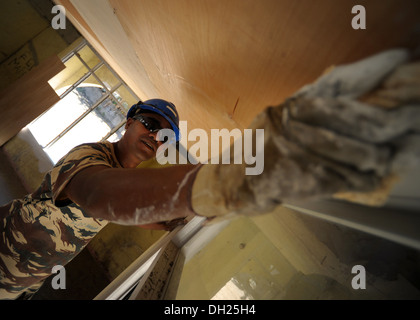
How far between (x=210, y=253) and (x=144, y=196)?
935 mm

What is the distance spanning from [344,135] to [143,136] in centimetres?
→ 153

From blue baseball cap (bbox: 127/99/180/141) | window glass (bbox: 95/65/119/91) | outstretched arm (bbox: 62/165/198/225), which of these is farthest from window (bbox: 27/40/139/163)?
outstretched arm (bbox: 62/165/198/225)

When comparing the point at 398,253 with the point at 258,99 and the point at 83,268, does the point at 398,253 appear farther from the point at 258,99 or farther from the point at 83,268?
the point at 83,268

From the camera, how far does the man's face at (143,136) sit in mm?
1599

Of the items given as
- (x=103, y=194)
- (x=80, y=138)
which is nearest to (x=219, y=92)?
(x=103, y=194)

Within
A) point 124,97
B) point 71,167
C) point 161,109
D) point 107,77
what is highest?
point 107,77

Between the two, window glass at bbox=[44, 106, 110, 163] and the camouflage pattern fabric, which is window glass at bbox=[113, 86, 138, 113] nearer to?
window glass at bbox=[44, 106, 110, 163]

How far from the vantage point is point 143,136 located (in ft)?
5.37

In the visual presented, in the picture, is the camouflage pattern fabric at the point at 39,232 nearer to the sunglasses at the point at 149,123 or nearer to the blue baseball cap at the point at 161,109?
the sunglasses at the point at 149,123

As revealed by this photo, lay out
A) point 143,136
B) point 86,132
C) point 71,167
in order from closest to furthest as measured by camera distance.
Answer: point 71,167 → point 143,136 → point 86,132

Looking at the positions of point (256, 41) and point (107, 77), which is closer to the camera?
point (256, 41)

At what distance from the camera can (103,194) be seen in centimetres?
60

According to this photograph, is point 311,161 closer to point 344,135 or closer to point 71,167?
point 344,135

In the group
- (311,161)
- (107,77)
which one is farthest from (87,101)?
(311,161)
